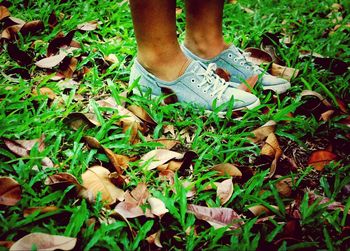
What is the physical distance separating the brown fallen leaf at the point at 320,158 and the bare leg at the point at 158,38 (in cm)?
64

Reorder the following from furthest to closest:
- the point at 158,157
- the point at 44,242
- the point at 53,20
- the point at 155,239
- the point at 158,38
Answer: the point at 53,20 → the point at 158,38 → the point at 158,157 → the point at 155,239 → the point at 44,242

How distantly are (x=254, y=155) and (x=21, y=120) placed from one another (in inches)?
34.8

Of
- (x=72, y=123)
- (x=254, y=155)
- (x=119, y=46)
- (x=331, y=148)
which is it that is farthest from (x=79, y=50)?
(x=331, y=148)

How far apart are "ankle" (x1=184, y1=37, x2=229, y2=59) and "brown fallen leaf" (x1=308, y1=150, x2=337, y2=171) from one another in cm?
68

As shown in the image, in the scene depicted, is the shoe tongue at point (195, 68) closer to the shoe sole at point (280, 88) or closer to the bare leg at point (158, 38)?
the bare leg at point (158, 38)

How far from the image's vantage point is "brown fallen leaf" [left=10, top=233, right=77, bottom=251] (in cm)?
87

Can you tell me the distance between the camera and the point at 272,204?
116 centimetres

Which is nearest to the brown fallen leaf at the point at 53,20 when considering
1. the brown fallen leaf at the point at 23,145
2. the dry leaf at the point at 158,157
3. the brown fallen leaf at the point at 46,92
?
the brown fallen leaf at the point at 46,92

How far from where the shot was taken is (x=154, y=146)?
4.29ft

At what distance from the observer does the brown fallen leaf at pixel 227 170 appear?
1227 millimetres

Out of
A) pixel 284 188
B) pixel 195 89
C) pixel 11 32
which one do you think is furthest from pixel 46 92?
pixel 284 188

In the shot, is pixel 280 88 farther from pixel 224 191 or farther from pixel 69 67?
pixel 69 67

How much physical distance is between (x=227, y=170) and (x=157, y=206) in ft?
1.00

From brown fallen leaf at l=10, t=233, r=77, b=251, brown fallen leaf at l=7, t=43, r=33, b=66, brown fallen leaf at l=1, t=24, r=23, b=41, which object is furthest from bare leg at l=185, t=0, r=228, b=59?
brown fallen leaf at l=10, t=233, r=77, b=251
